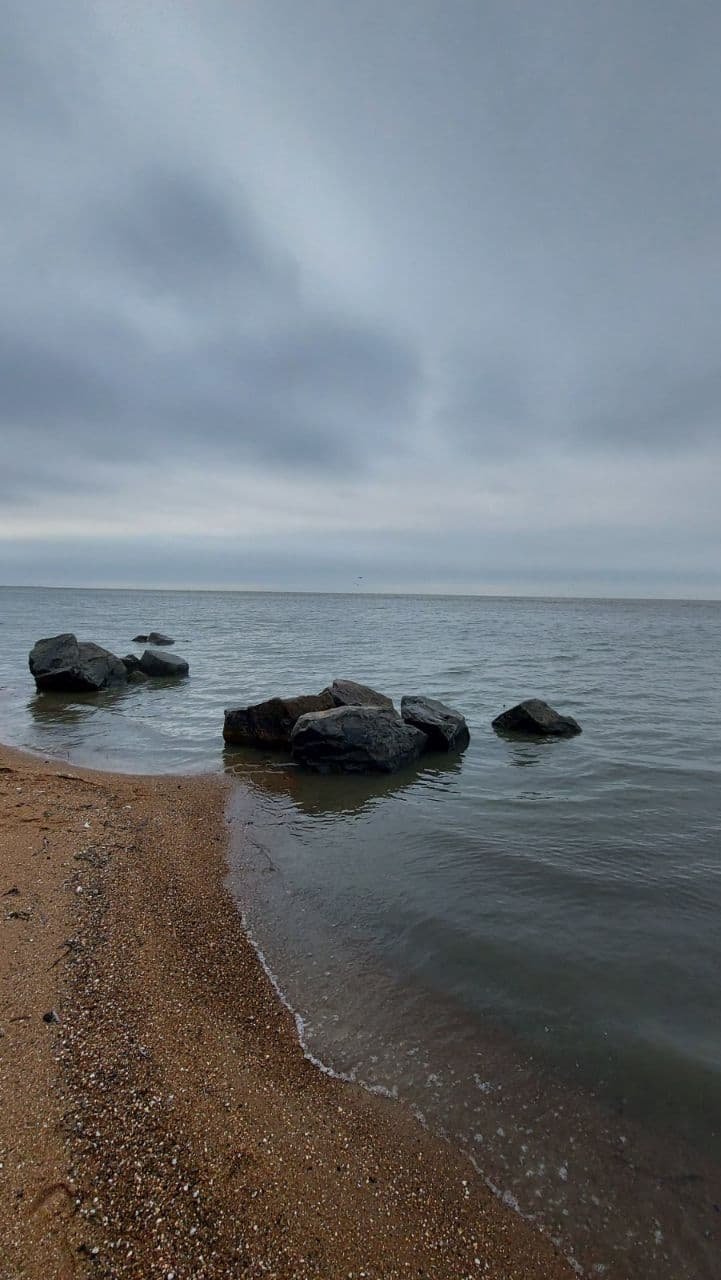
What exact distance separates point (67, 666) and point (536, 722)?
15285 mm

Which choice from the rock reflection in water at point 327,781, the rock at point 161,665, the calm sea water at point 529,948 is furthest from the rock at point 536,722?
the rock at point 161,665

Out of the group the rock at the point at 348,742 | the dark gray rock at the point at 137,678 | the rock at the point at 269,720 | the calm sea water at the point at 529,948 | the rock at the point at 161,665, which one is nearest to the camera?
the calm sea water at the point at 529,948

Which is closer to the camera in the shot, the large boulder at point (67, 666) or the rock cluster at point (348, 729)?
the rock cluster at point (348, 729)

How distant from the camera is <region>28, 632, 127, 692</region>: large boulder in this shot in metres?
18.8

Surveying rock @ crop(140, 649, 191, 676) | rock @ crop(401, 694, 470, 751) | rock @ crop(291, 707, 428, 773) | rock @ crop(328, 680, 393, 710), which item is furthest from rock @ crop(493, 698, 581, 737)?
rock @ crop(140, 649, 191, 676)

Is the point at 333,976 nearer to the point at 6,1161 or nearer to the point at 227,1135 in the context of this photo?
the point at 227,1135

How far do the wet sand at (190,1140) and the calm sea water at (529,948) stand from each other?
A: 0.31 meters

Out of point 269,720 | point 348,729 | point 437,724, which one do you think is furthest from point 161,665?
point 437,724

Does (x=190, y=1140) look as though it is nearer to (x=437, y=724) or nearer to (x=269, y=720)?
(x=269, y=720)

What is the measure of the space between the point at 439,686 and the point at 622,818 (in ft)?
39.6

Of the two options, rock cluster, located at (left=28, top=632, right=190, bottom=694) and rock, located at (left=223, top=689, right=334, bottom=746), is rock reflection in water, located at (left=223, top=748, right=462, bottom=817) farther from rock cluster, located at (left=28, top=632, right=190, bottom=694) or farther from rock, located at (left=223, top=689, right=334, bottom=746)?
rock cluster, located at (left=28, top=632, right=190, bottom=694)

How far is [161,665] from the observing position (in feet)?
73.3

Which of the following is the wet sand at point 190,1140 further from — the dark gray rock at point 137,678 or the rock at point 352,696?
the dark gray rock at point 137,678

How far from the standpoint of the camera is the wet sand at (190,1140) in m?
2.63
